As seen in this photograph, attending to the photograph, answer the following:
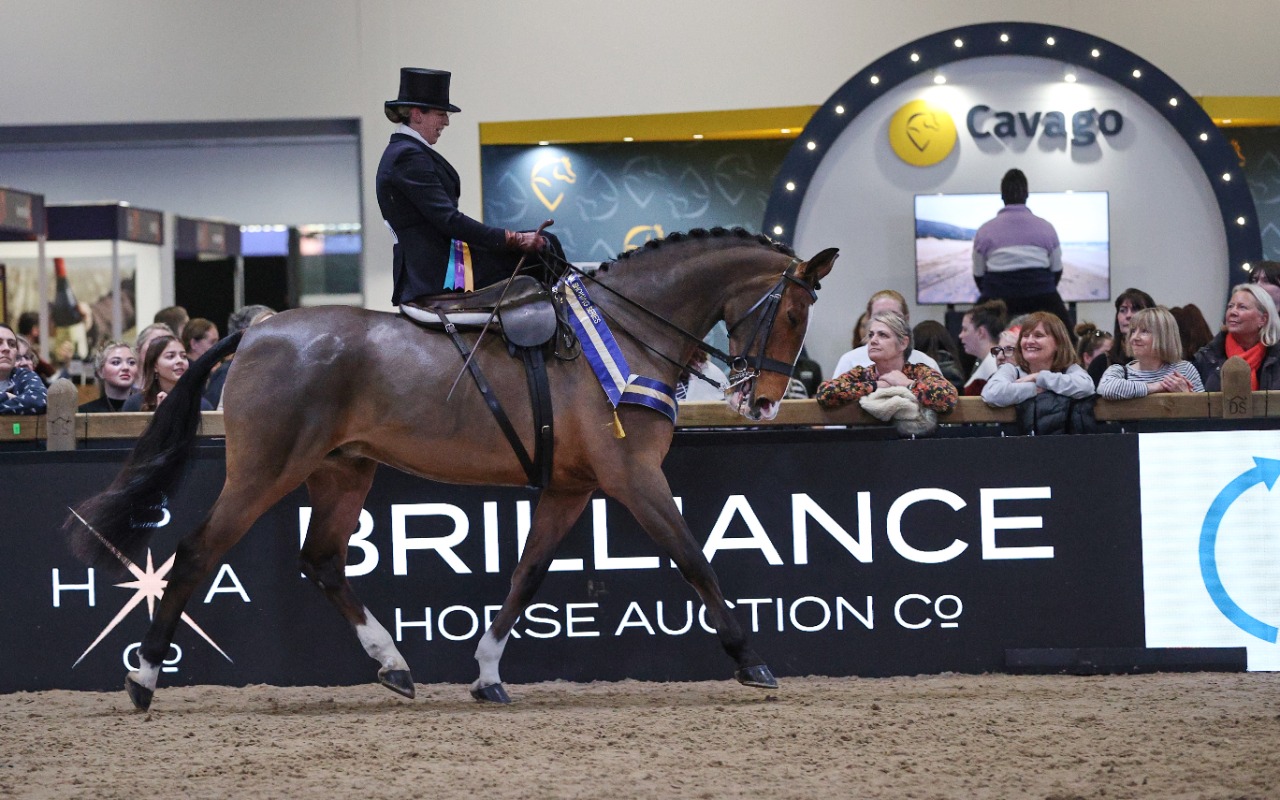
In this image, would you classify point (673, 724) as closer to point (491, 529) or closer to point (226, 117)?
point (491, 529)

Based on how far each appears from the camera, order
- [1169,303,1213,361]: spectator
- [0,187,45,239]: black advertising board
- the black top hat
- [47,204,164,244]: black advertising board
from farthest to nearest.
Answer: [47,204,164,244]: black advertising board, [0,187,45,239]: black advertising board, [1169,303,1213,361]: spectator, the black top hat

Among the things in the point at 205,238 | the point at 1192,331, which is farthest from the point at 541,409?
the point at 205,238

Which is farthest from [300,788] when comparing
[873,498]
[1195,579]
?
[1195,579]

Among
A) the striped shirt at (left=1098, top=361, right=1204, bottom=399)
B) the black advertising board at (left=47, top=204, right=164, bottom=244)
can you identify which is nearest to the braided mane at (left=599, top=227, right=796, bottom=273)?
the striped shirt at (left=1098, top=361, right=1204, bottom=399)

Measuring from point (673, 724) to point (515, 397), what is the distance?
1.38m

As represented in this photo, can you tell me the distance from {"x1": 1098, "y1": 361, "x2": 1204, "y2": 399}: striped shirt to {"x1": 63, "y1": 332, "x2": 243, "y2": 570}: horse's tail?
3615mm

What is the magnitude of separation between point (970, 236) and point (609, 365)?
5740mm

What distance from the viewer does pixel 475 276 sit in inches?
233

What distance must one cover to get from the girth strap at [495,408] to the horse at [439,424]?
3 cm

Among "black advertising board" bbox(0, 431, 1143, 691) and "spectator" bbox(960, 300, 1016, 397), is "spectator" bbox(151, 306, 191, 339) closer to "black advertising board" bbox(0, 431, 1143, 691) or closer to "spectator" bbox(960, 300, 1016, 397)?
"black advertising board" bbox(0, 431, 1143, 691)

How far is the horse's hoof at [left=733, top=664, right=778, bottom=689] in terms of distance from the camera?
17.9 feet

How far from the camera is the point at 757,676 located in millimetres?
5469

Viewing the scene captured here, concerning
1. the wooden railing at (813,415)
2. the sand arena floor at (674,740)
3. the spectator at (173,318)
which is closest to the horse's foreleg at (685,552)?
the sand arena floor at (674,740)

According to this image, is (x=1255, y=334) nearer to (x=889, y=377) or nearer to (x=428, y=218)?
(x=889, y=377)
